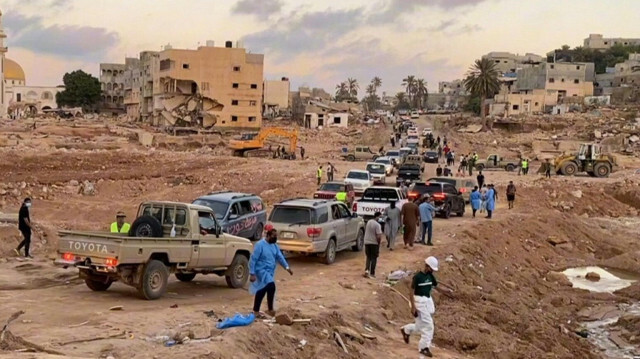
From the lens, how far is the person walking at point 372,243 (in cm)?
1614

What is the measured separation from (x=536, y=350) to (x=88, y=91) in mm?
119105

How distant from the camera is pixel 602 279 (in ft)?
75.8

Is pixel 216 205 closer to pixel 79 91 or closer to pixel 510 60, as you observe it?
pixel 79 91

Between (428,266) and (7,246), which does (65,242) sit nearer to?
(428,266)

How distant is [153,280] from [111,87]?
12267 cm

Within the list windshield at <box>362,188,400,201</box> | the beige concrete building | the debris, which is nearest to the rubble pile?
the beige concrete building

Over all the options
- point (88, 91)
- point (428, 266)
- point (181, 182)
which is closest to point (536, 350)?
point (428, 266)

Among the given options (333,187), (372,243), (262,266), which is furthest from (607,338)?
(333,187)

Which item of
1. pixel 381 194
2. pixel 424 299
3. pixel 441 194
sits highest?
pixel 381 194

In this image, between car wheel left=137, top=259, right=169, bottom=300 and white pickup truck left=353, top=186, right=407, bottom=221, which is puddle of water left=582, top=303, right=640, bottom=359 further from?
car wheel left=137, top=259, right=169, bottom=300

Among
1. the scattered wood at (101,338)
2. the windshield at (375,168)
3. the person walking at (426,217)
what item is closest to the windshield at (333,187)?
the person walking at (426,217)

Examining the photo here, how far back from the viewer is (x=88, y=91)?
402 feet

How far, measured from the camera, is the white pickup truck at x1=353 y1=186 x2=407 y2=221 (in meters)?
22.8

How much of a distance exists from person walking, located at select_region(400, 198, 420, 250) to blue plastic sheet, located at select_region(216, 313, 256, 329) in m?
9.78
